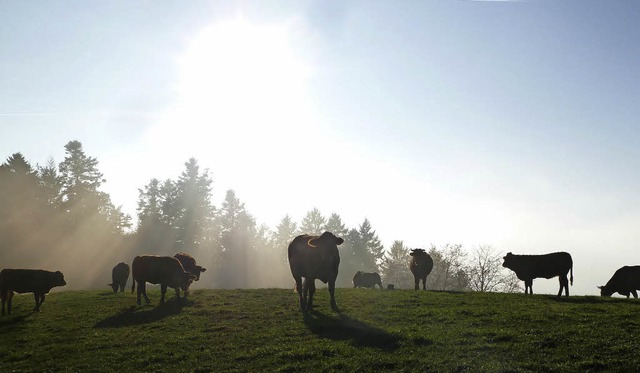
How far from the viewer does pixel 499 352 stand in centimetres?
1271

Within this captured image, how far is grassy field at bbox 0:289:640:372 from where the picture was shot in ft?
41.1

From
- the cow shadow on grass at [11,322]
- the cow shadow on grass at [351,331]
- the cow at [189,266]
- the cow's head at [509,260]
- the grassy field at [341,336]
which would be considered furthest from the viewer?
the cow at [189,266]

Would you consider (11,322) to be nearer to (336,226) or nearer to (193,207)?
(193,207)

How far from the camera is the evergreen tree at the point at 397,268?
367 feet

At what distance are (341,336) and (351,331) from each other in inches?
26.4

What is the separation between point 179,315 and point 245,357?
27.9 ft

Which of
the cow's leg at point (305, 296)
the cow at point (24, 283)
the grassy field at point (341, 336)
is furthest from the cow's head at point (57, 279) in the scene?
the cow's leg at point (305, 296)

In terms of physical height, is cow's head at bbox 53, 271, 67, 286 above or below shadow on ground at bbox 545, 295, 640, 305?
below

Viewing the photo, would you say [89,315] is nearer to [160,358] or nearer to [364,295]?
[160,358]

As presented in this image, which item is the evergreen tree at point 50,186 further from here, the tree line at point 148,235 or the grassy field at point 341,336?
the grassy field at point 341,336

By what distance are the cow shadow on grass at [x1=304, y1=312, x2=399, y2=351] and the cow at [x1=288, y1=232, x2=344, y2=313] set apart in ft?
5.15

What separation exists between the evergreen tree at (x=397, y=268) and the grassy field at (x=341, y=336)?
89668mm

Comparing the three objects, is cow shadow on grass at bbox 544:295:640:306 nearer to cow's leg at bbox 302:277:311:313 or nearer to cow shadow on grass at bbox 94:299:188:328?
cow's leg at bbox 302:277:311:313

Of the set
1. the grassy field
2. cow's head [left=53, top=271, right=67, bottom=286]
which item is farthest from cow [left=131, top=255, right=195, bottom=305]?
cow's head [left=53, top=271, right=67, bottom=286]
